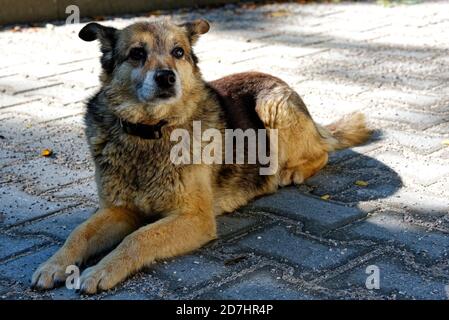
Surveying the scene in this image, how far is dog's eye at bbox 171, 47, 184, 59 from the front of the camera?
457cm

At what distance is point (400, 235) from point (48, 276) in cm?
194

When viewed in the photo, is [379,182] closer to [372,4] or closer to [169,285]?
[169,285]

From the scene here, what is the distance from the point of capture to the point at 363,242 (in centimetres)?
429

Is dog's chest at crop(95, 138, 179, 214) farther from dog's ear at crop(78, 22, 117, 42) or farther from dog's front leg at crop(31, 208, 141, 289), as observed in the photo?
dog's ear at crop(78, 22, 117, 42)

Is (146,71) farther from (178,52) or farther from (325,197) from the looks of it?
(325,197)

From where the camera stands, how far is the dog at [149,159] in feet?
13.5

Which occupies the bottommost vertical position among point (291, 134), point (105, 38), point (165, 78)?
point (291, 134)

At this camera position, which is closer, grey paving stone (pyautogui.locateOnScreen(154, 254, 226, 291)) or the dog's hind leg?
grey paving stone (pyautogui.locateOnScreen(154, 254, 226, 291))

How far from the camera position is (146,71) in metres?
4.41

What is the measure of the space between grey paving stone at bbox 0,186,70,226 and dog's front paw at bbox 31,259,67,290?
88cm

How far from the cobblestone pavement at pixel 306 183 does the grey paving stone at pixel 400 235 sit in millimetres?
11
